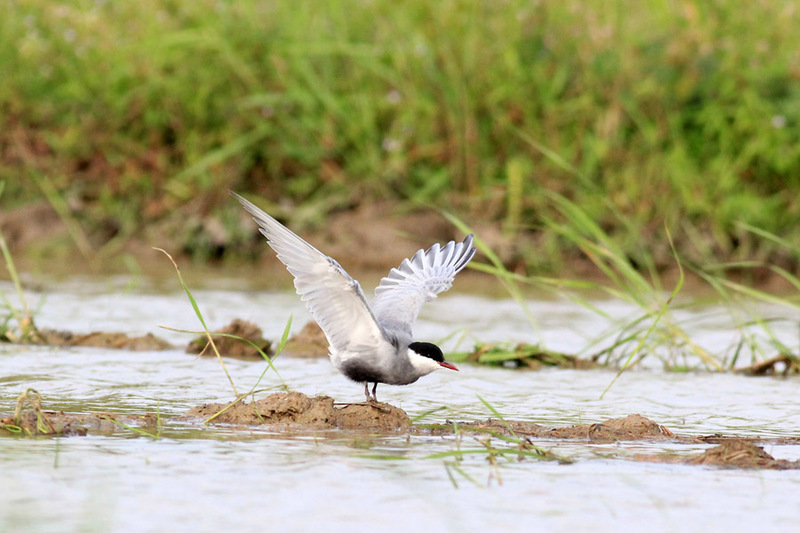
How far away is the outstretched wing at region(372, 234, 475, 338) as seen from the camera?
539cm

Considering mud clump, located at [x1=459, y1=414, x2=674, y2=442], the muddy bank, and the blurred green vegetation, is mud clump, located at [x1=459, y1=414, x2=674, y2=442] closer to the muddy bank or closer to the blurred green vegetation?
the muddy bank

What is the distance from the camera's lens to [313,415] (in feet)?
15.5

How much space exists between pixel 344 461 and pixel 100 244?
6803 mm

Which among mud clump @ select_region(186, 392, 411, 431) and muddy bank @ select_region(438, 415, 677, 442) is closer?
muddy bank @ select_region(438, 415, 677, 442)

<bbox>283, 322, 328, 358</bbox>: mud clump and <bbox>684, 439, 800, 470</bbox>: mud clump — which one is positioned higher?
<bbox>283, 322, 328, 358</bbox>: mud clump

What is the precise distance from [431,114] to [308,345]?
3.72 metres

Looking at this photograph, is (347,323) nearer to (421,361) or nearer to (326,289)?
(326,289)

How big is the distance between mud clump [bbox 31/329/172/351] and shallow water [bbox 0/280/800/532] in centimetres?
11

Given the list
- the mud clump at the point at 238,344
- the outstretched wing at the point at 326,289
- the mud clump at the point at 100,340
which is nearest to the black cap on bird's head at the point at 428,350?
the outstretched wing at the point at 326,289

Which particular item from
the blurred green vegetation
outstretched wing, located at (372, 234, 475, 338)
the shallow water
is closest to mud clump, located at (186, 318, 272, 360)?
the shallow water

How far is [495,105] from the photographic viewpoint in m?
10.1

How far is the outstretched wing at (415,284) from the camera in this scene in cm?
539

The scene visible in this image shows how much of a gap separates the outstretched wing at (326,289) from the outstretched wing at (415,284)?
0.32 meters

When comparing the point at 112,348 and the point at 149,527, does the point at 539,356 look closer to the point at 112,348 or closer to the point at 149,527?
the point at 112,348
